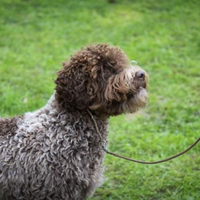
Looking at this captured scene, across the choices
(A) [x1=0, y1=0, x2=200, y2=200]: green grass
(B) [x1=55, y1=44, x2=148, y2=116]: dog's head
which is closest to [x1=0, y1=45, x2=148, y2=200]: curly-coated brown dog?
(B) [x1=55, y1=44, x2=148, y2=116]: dog's head

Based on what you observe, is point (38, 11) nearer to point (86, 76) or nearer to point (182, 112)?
point (182, 112)

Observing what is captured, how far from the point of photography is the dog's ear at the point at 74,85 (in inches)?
138

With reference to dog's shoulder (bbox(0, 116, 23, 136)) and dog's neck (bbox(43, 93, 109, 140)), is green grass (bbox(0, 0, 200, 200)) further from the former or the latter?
dog's shoulder (bbox(0, 116, 23, 136))

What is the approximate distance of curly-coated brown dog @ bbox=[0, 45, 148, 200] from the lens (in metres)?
3.51

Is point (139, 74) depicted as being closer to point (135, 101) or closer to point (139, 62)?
point (135, 101)

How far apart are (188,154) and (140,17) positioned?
5.37 meters

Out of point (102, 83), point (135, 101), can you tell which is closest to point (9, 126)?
point (102, 83)

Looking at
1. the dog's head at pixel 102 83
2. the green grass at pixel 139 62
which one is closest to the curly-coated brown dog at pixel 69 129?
the dog's head at pixel 102 83

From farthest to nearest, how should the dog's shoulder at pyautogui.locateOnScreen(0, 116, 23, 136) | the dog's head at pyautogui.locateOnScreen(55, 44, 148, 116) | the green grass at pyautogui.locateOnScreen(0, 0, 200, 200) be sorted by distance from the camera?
the green grass at pyautogui.locateOnScreen(0, 0, 200, 200)
the dog's shoulder at pyautogui.locateOnScreen(0, 116, 23, 136)
the dog's head at pyautogui.locateOnScreen(55, 44, 148, 116)

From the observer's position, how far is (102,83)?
11.6ft

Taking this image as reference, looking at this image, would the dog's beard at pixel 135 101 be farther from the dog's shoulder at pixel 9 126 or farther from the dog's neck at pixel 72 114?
the dog's shoulder at pixel 9 126

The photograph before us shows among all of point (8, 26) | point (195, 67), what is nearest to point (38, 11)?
point (8, 26)

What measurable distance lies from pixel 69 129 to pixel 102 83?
19.2 inches

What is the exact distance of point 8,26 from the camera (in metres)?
9.29
